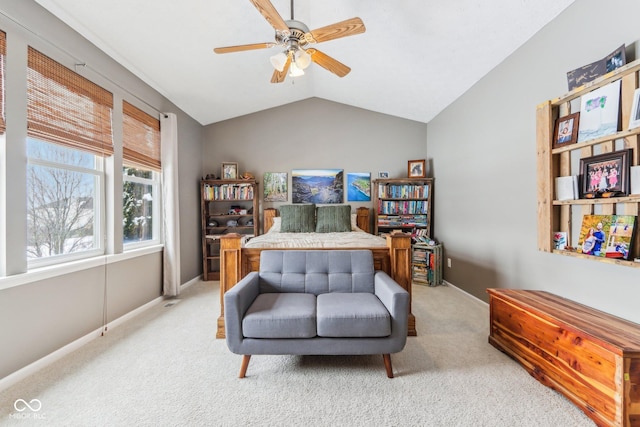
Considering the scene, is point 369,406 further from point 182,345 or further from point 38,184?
point 38,184

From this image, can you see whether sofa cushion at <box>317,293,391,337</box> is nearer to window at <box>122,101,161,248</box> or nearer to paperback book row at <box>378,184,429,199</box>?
window at <box>122,101,161,248</box>

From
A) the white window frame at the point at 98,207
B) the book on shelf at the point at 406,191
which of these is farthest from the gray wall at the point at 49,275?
the book on shelf at the point at 406,191

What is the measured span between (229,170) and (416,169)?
126 inches

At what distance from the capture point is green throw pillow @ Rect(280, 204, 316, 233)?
389 cm

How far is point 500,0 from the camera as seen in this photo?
203 cm

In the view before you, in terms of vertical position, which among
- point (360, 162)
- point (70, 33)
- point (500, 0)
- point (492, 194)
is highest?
point (500, 0)

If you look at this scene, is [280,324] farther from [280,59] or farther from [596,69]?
[596,69]

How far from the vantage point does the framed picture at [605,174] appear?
1.60 metres

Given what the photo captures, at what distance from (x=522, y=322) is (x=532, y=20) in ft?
8.14

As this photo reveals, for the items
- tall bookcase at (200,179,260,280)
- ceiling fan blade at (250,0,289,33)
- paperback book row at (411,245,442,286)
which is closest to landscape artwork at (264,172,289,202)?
tall bookcase at (200,179,260,280)

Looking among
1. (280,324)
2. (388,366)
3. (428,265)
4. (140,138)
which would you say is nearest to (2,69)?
(140,138)

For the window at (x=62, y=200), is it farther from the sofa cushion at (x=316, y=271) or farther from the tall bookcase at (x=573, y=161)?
the tall bookcase at (x=573, y=161)

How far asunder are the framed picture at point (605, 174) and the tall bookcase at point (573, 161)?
4cm

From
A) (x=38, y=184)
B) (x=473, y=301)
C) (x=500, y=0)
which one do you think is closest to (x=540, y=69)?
(x=500, y=0)
